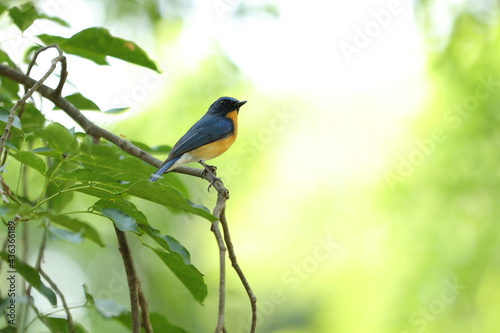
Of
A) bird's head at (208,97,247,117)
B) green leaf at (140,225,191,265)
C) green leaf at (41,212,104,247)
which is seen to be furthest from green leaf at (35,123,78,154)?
bird's head at (208,97,247,117)

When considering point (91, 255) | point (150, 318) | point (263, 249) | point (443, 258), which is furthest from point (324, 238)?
point (150, 318)

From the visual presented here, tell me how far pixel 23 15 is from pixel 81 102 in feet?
1.69

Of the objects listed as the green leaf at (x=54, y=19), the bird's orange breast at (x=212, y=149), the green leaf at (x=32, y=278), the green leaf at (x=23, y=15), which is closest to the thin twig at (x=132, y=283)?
the green leaf at (x=32, y=278)

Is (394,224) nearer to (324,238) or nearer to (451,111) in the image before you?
(324,238)

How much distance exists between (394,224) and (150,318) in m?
4.63

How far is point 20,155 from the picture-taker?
65.2 inches

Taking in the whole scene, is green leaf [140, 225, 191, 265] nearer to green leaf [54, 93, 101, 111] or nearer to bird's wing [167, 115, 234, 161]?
green leaf [54, 93, 101, 111]

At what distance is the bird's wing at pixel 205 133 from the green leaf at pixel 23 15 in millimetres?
1523

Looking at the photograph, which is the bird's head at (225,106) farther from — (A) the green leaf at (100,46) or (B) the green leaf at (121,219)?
(B) the green leaf at (121,219)

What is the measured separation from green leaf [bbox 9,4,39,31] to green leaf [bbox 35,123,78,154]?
4.30ft

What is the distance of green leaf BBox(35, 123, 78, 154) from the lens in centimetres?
152

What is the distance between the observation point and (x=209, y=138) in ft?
15.0

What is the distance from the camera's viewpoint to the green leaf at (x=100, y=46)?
2.79 metres

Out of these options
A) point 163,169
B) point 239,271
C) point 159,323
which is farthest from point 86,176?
point 163,169
